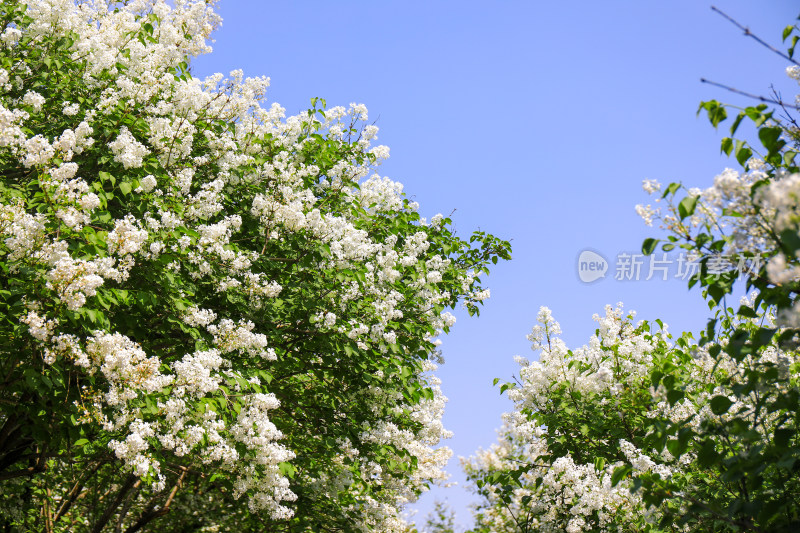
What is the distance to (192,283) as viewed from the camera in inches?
280

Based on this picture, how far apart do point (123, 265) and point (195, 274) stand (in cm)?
116

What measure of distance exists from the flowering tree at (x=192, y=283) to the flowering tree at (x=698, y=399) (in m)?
1.90

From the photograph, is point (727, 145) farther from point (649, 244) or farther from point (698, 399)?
point (698, 399)

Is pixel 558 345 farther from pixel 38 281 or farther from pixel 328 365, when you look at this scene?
pixel 38 281

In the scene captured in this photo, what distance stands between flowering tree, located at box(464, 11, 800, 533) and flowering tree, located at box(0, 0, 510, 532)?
190 cm

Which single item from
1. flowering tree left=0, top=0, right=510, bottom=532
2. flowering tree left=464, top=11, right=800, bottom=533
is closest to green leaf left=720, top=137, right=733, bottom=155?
flowering tree left=464, top=11, right=800, bottom=533

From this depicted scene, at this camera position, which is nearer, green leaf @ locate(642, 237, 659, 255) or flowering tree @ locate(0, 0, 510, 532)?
green leaf @ locate(642, 237, 659, 255)

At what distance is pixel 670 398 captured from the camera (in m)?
3.68

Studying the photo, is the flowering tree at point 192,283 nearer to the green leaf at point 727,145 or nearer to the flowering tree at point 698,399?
the flowering tree at point 698,399

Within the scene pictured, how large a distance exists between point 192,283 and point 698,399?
19.7 ft

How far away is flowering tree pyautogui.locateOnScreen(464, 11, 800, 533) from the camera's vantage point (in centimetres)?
333

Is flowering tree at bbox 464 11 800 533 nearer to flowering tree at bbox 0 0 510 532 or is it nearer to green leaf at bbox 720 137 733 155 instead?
green leaf at bbox 720 137 733 155

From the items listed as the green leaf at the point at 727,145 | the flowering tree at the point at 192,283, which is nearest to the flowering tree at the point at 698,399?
the green leaf at the point at 727,145

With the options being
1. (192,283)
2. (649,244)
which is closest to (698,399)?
(649,244)
